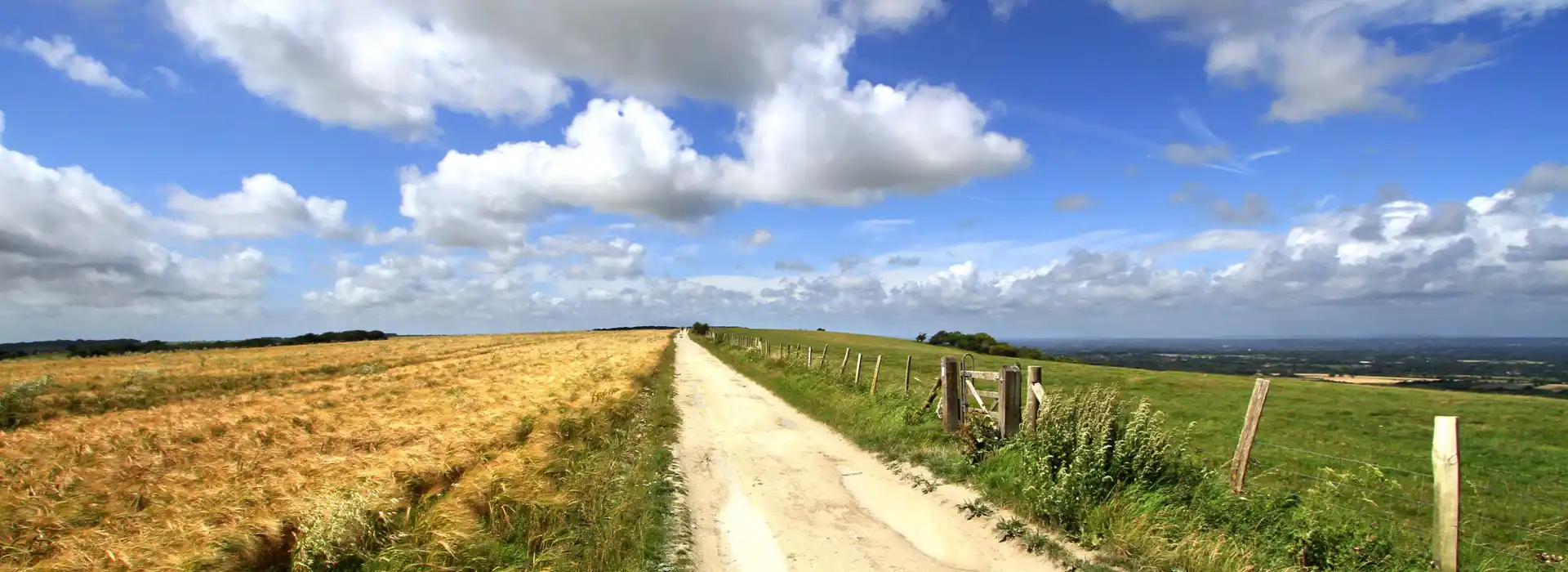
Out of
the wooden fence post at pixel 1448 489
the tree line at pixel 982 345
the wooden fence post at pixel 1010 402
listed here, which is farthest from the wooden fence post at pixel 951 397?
the tree line at pixel 982 345

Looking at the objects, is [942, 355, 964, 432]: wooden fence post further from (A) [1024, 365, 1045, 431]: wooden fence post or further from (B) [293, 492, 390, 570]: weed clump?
(B) [293, 492, 390, 570]: weed clump

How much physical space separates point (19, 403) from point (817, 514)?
31.6 metres

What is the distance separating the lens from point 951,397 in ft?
44.5

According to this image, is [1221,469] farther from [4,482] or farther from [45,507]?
[4,482]

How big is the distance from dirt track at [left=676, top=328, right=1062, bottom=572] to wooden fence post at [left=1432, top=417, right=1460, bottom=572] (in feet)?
10.9

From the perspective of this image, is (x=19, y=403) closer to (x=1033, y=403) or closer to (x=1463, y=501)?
(x=1033, y=403)

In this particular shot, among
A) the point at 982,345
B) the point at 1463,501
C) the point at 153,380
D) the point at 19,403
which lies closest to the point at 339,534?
the point at 1463,501

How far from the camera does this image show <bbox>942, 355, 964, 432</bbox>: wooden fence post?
1339 centimetres

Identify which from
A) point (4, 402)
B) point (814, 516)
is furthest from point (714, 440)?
point (4, 402)

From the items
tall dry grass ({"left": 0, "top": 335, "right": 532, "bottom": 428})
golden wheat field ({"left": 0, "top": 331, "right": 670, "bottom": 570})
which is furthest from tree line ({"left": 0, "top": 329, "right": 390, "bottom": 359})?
golden wheat field ({"left": 0, "top": 331, "right": 670, "bottom": 570})

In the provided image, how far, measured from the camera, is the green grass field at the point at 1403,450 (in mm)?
8227

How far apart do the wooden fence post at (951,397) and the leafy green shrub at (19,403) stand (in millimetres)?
29195

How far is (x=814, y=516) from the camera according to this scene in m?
8.82

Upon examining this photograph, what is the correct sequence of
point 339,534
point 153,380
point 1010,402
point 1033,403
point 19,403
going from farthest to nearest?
point 153,380
point 19,403
point 1010,402
point 1033,403
point 339,534
